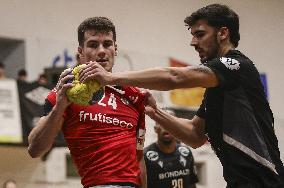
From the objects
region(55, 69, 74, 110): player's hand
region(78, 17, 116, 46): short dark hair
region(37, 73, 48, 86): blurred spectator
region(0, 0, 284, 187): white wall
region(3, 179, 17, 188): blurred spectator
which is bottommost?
region(3, 179, 17, 188): blurred spectator

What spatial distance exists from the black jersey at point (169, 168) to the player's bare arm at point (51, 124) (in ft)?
11.2

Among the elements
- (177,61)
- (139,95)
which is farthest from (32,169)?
(139,95)

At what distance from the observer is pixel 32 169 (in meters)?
11.3

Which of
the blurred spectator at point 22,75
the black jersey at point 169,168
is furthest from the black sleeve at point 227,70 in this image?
the blurred spectator at point 22,75

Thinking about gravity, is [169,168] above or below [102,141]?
below

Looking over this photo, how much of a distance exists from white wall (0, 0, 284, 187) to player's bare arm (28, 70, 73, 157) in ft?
24.4

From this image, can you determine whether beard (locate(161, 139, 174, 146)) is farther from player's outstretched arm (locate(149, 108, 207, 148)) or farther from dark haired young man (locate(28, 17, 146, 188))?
dark haired young man (locate(28, 17, 146, 188))

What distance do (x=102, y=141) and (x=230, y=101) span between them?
817mm

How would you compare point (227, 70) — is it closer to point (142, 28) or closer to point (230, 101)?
point (230, 101)

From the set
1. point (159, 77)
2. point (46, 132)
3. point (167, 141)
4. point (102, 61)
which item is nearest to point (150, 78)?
point (159, 77)

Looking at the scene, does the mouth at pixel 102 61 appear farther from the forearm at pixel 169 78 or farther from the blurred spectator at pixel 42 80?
the blurred spectator at pixel 42 80

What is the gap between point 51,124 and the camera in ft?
11.7

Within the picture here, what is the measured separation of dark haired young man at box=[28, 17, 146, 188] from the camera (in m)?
3.62

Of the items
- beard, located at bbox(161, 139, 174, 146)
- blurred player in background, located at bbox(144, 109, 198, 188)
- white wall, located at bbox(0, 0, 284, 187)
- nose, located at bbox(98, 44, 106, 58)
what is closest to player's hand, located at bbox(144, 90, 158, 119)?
nose, located at bbox(98, 44, 106, 58)
